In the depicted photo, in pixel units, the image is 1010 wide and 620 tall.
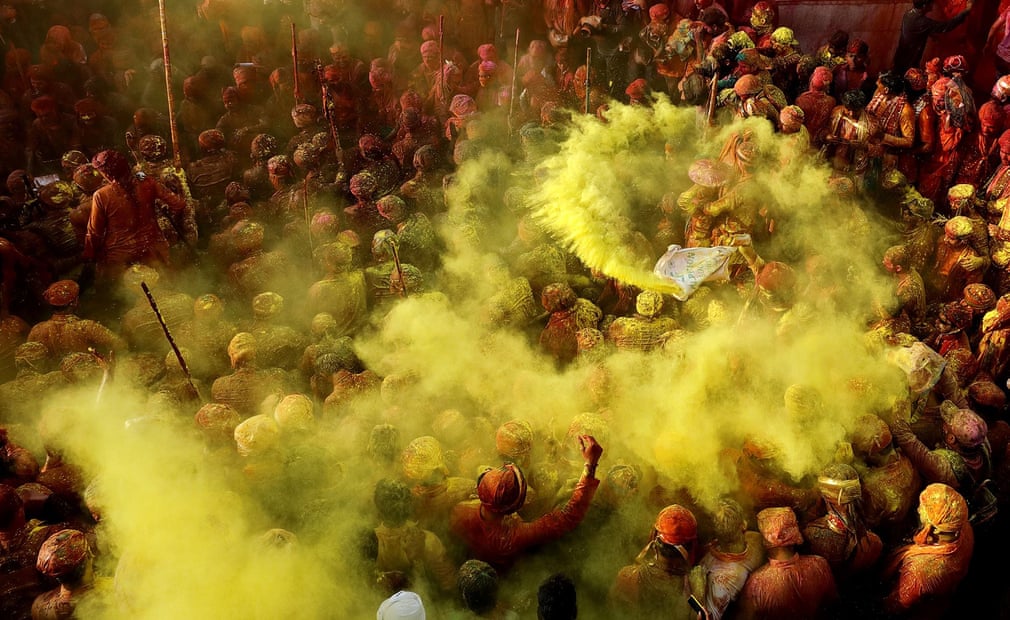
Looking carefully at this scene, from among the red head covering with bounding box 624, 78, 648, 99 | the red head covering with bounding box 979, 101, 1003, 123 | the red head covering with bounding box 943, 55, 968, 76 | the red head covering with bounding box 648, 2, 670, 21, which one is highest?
the red head covering with bounding box 648, 2, 670, 21

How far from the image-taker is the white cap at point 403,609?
10.3ft

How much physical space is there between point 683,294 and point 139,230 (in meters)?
5.18

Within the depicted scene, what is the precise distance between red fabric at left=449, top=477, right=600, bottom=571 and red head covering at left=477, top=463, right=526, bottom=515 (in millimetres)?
152

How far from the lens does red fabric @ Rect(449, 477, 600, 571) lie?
391 centimetres

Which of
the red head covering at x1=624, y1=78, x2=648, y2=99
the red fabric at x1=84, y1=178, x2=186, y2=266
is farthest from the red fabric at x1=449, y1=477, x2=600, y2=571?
the red head covering at x1=624, y1=78, x2=648, y2=99

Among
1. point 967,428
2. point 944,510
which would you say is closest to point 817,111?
point 967,428

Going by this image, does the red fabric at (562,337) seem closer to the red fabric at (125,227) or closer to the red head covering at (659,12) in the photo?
the red fabric at (125,227)

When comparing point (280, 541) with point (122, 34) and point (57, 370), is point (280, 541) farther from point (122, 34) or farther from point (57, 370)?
point (122, 34)

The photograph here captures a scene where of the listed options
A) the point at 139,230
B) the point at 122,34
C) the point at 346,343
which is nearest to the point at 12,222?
the point at 139,230

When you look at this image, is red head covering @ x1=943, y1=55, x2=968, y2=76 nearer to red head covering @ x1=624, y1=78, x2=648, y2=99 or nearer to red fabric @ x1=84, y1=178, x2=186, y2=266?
red head covering @ x1=624, y1=78, x2=648, y2=99

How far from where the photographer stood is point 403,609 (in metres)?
3.14

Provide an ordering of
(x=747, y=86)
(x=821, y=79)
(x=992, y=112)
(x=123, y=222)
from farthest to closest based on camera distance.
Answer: (x=821, y=79), (x=747, y=86), (x=992, y=112), (x=123, y=222)

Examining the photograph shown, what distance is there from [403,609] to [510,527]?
0.95 metres

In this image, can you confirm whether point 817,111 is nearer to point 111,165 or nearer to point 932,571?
point 932,571
